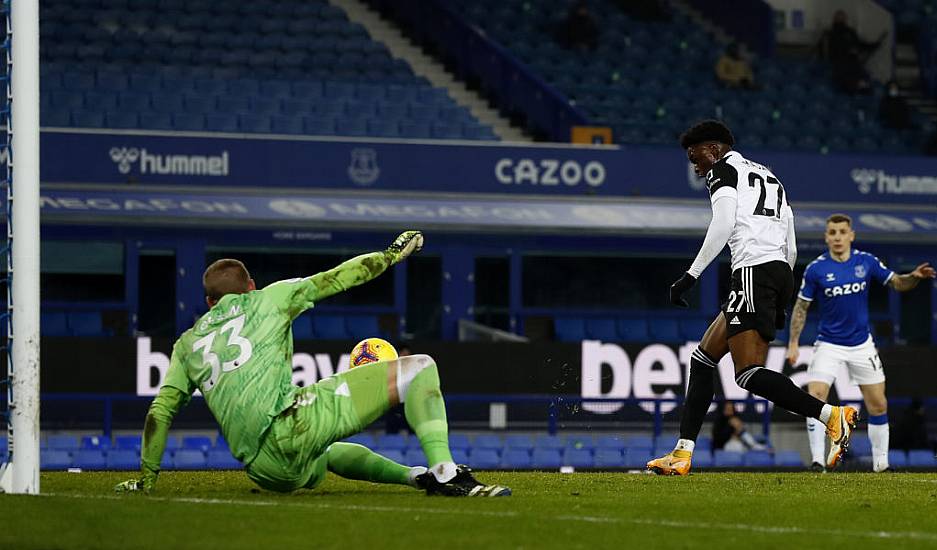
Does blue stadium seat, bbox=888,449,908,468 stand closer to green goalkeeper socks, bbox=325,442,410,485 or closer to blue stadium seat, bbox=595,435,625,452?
blue stadium seat, bbox=595,435,625,452

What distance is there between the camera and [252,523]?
7445 mm

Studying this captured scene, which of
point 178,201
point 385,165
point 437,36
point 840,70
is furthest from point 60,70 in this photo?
point 840,70

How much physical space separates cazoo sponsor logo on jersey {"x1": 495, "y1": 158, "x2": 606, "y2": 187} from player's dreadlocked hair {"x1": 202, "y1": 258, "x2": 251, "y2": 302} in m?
15.9

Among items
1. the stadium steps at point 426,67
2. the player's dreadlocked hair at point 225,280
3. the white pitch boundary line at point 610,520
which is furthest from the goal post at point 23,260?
the stadium steps at point 426,67

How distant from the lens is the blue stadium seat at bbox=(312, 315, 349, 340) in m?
23.5

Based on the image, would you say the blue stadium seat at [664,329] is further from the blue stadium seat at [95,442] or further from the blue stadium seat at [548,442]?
the blue stadium seat at [95,442]

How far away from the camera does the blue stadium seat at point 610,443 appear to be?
20.8 metres

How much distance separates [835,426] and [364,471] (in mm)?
2947

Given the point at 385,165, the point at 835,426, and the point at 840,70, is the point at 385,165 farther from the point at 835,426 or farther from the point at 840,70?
the point at 835,426

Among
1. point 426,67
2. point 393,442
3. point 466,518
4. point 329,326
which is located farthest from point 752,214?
point 426,67

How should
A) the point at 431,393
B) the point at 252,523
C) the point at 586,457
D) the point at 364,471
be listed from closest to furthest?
1. the point at 252,523
2. the point at 431,393
3. the point at 364,471
4. the point at 586,457

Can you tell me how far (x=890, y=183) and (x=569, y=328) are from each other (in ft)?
18.3

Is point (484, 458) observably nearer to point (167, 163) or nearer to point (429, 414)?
point (167, 163)

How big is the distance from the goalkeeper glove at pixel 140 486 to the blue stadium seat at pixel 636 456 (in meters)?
11.9
